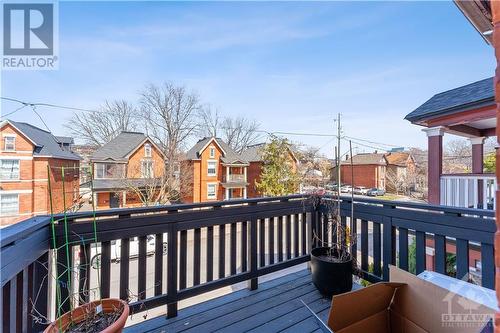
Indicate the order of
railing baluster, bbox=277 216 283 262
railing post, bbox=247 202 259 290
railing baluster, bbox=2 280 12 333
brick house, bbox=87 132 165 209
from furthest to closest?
brick house, bbox=87 132 165 209 < railing baluster, bbox=277 216 283 262 < railing post, bbox=247 202 259 290 < railing baluster, bbox=2 280 12 333

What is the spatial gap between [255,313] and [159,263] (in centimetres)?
94

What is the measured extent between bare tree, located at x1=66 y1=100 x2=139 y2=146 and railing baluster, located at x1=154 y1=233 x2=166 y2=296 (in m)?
17.0

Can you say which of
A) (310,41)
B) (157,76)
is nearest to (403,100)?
(310,41)

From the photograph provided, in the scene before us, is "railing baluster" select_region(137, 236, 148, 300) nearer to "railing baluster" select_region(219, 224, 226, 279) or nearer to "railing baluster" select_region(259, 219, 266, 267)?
"railing baluster" select_region(219, 224, 226, 279)

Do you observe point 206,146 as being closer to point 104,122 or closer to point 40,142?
point 104,122

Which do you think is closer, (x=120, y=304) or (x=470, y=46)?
(x=120, y=304)

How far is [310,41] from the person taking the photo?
6.42 meters

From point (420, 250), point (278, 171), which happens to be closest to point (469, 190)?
point (420, 250)

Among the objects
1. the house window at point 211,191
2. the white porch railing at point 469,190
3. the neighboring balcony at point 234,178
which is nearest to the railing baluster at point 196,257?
the white porch railing at point 469,190

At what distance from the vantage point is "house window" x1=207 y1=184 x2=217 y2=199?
59.8 ft

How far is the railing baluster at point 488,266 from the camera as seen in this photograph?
1639 millimetres

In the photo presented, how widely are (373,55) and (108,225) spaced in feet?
24.4

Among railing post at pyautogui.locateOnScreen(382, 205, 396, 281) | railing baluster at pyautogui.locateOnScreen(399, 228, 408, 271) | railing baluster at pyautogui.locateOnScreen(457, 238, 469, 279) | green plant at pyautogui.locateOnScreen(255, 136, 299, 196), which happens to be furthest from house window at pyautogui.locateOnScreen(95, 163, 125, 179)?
railing baluster at pyautogui.locateOnScreen(457, 238, 469, 279)

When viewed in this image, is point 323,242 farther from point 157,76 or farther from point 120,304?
point 157,76
